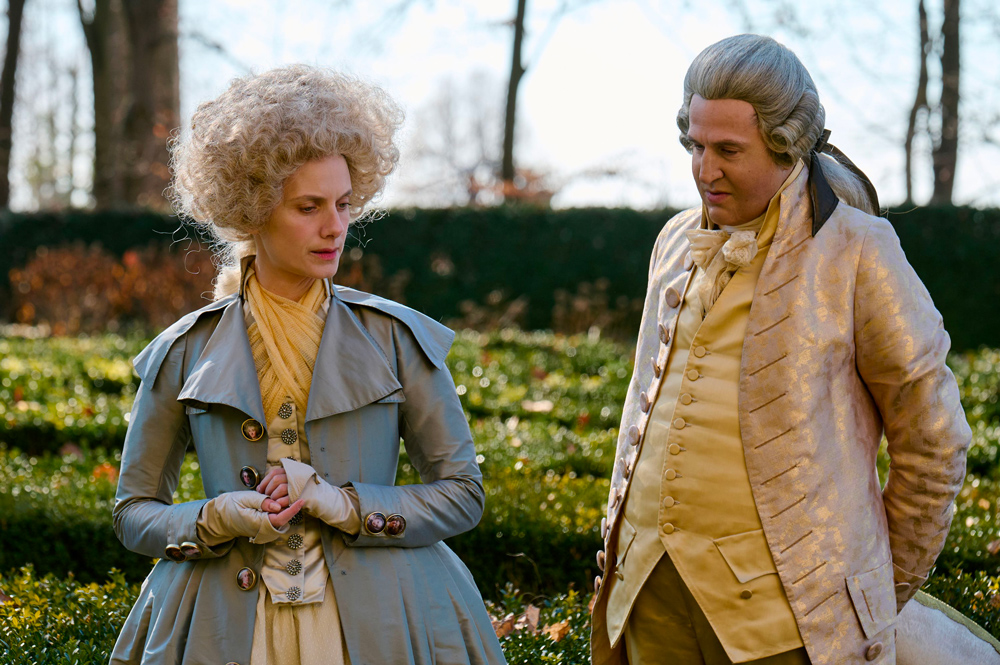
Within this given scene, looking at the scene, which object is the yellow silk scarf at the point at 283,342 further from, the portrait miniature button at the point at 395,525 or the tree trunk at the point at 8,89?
the tree trunk at the point at 8,89

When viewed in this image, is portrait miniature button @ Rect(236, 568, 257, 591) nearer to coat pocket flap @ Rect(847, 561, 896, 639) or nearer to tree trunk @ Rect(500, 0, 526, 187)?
coat pocket flap @ Rect(847, 561, 896, 639)

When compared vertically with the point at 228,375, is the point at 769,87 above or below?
above

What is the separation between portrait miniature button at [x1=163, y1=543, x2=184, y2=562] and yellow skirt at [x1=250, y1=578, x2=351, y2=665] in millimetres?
184

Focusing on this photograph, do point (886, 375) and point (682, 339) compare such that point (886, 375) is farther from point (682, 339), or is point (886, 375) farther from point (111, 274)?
point (111, 274)

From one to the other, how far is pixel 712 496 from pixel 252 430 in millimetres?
1040

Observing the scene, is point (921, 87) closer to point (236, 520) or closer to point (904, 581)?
point (904, 581)

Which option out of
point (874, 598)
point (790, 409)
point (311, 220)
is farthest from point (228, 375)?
point (874, 598)

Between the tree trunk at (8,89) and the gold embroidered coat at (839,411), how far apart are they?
16.9 m

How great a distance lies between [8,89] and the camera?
16.9 meters

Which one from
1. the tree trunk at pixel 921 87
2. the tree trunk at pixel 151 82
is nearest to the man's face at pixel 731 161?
the tree trunk at pixel 151 82

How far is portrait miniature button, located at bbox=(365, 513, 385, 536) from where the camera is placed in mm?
1970

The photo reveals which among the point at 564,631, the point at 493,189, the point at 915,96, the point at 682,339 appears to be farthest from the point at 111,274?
the point at 915,96

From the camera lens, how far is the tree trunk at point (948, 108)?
47.3ft

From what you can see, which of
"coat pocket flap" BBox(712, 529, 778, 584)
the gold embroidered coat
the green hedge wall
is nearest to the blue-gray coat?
"coat pocket flap" BBox(712, 529, 778, 584)
